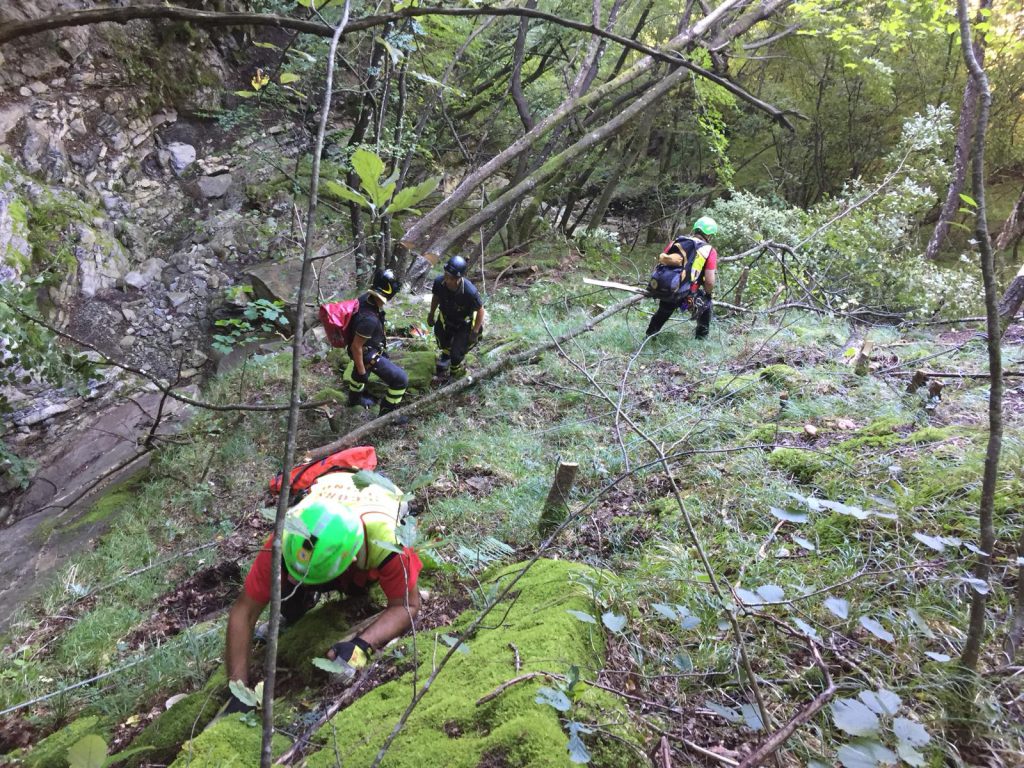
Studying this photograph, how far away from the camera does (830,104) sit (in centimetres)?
1278

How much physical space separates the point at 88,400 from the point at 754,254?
10430 millimetres

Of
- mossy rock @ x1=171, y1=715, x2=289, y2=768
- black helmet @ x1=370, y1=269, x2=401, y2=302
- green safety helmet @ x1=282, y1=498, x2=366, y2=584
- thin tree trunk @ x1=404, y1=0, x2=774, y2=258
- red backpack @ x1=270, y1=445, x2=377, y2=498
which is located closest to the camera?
mossy rock @ x1=171, y1=715, x2=289, y2=768

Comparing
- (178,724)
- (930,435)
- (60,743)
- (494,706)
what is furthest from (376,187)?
(930,435)

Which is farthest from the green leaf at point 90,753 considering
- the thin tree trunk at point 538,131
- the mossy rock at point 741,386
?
the thin tree trunk at point 538,131

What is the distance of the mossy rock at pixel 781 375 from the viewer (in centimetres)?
483

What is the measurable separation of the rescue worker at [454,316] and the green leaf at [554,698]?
15.8ft

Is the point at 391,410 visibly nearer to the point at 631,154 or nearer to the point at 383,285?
the point at 383,285

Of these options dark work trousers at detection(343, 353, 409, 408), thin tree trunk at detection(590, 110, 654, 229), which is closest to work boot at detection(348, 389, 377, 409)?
dark work trousers at detection(343, 353, 409, 408)

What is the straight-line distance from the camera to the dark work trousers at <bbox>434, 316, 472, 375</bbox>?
20.7 ft

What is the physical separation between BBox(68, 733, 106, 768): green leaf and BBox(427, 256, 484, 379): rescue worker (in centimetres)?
531

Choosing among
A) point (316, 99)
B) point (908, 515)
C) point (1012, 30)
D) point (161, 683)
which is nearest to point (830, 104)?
point (1012, 30)

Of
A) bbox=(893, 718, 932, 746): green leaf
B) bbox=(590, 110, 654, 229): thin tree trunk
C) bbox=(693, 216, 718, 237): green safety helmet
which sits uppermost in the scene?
bbox=(590, 110, 654, 229): thin tree trunk

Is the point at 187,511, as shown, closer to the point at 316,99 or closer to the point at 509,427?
the point at 509,427

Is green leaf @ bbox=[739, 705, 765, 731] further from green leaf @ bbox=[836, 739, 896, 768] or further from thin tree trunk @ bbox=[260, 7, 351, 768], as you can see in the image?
thin tree trunk @ bbox=[260, 7, 351, 768]
